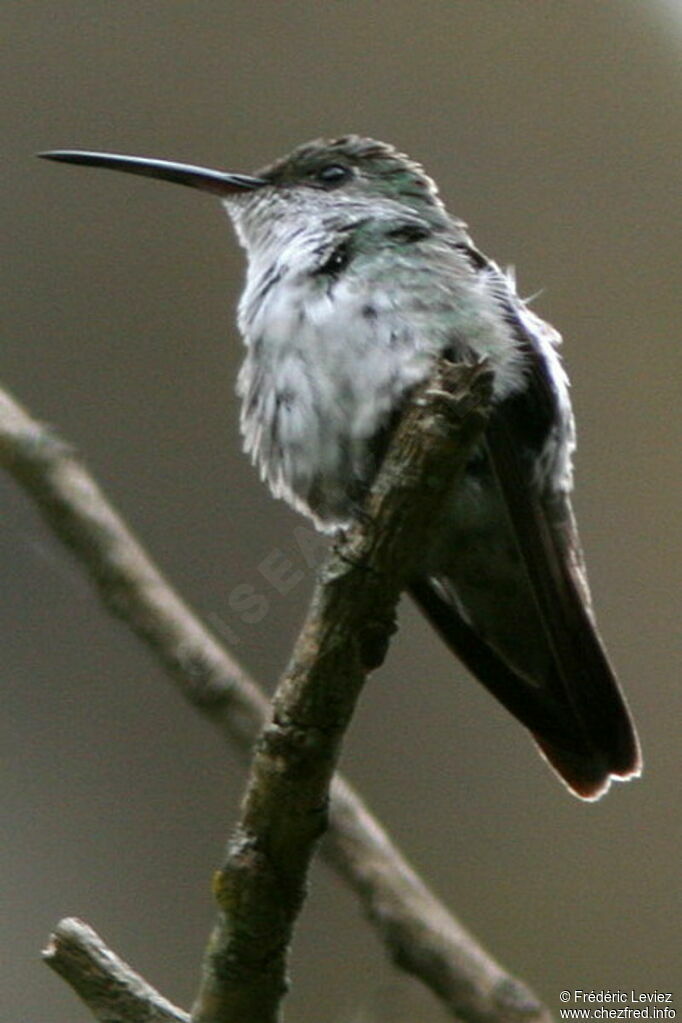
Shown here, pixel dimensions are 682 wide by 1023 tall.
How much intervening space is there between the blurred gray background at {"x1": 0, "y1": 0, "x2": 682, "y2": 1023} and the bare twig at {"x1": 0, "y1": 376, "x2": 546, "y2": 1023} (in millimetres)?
413

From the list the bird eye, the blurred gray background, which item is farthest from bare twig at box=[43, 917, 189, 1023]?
the bird eye

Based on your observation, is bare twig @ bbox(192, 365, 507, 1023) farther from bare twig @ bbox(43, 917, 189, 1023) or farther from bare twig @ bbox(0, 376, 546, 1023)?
bare twig @ bbox(0, 376, 546, 1023)

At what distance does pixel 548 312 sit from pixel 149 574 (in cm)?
332

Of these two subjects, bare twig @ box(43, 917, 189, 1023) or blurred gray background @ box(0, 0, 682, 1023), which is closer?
bare twig @ box(43, 917, 189, 1023)

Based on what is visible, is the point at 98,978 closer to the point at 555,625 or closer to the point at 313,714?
the point at 313,714

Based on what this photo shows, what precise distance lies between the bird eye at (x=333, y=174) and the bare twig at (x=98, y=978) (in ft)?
8.04

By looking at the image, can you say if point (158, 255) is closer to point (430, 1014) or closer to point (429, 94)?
point (429, 94)

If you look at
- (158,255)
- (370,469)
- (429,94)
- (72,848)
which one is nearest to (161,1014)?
(370,469)

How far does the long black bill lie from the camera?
4680 mm

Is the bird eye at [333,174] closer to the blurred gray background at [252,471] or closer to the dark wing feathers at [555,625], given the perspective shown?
the dark wing feathers at [555,625]

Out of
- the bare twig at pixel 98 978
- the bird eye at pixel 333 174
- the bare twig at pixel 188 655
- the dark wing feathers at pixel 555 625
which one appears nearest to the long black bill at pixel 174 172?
the bird eye at pixel 333 174

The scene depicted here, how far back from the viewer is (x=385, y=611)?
9.77 ft

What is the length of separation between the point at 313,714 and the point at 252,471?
2.61 meters

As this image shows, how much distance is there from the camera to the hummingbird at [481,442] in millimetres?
3648
